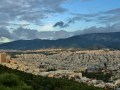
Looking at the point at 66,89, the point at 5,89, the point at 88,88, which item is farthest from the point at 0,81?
the point at 88,88

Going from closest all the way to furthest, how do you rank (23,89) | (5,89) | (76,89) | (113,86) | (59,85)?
(5,89)
(23,89)
(76,89)
(59,85)
(113,86)

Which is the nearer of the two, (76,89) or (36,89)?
(36,89)

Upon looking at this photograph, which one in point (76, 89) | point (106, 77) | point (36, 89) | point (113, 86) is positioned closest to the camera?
point (36, 89)

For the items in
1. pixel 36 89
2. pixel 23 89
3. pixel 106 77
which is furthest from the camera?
pixel 106 77

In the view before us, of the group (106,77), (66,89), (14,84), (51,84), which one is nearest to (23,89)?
(14,84)

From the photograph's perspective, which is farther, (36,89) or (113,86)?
(113,86)

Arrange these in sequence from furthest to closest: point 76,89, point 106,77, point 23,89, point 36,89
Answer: point 106,77 → point 76,89 → point 36,89 → point 23,89

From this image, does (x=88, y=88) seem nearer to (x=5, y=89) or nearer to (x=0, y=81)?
(x=0, y=81)

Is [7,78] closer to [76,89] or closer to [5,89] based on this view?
[5,89]
